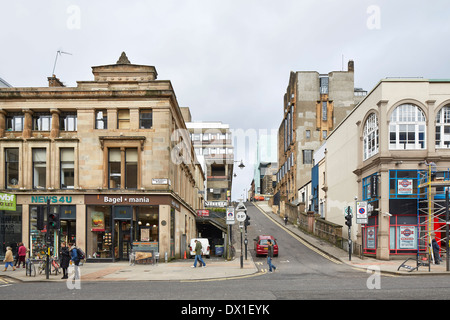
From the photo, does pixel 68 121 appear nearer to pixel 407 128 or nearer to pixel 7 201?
pixel 7 201

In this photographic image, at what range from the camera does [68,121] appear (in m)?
32.7

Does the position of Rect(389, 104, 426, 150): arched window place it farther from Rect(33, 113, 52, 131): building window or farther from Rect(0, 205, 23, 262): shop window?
Rect(0, 205, 23, 262): shop window

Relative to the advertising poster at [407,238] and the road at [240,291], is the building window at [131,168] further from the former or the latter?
the advertising poster at [407,238]

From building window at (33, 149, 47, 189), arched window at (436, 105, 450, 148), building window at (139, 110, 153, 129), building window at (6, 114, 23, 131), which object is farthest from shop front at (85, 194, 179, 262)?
arched window at (436, 105, 450, 148)

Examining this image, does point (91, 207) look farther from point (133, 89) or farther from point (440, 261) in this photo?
point (440, 261)

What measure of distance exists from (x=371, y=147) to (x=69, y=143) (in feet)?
73.8

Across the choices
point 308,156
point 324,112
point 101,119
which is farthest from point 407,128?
point 324,112

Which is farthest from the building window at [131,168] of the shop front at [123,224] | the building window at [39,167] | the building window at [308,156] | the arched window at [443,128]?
the building window at [308,156]

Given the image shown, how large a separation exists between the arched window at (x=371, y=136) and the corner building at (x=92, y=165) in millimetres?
15233

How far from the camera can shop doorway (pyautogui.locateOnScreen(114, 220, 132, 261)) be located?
31.4m

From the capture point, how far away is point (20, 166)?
105 ft

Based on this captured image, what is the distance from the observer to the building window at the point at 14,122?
32.8m

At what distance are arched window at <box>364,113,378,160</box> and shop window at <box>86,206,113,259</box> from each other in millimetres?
20000

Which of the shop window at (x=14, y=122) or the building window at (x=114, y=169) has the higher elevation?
the shop window at (x=14, y=122)
